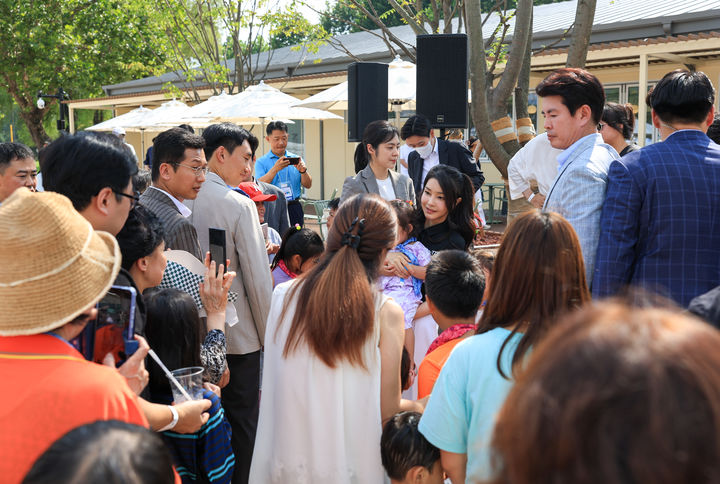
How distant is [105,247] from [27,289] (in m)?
0.23

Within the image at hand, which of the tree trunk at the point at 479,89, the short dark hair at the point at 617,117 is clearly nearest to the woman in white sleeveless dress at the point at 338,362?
the short dark hair at the point at 617,117

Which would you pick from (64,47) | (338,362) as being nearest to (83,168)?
(338,362)

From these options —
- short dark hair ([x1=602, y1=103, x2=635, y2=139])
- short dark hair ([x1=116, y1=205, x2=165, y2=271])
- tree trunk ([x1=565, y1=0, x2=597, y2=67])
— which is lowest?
short dark hair ([x1=116, y1=205, x2=165, y2=271])

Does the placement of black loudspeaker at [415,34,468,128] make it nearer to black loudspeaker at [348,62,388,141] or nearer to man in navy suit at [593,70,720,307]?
black loudspeaker at [348,62,388,141]

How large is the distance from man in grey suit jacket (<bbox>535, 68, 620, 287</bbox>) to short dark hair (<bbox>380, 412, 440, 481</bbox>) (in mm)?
1280

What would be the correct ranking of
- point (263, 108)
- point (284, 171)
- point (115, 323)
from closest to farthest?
1. point (115, 323)
2. point (284, 171)
3. point (263, 108)

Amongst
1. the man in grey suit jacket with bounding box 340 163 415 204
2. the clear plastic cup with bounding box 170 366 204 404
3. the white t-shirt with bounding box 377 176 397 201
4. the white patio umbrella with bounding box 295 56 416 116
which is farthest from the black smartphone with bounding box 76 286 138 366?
the white patio umbrella with bounding box 295 56 416 116

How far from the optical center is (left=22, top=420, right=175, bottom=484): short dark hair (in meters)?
1.15

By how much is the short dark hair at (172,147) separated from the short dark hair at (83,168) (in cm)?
109

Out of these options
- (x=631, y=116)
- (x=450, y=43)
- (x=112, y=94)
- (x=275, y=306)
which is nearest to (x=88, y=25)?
(x=112, y=94)

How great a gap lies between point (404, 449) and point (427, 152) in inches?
198

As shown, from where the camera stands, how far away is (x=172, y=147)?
12.1 feet

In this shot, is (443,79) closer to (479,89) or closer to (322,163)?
(479,89)

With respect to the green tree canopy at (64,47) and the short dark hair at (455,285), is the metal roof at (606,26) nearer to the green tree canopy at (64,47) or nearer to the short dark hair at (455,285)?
the green tree canopy at (64,47)
